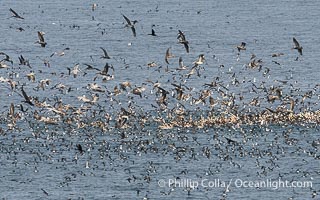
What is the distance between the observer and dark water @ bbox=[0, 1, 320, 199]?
163 ft

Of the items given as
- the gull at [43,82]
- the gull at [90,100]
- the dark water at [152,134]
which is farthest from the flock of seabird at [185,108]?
the gull at [43,82]

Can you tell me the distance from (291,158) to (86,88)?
24532 millimetres

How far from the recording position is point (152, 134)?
5850 centimetres

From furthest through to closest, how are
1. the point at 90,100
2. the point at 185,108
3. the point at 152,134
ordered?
the point at 90,100
the point at 185,108
the point at 152,134

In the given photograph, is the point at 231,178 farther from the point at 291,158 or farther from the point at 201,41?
the point at 201,41

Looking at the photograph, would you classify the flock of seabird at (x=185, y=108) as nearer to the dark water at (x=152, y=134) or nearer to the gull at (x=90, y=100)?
the gull at (x=90, y=100)

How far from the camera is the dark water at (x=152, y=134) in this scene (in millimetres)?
49562

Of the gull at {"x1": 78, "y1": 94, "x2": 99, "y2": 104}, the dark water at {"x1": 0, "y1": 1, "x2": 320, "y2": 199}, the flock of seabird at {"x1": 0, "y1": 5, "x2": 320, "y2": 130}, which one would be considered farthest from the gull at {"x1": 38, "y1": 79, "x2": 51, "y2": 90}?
the gull at {"x1": 78, "y1": 94, "x2": 99, "y2": 104}

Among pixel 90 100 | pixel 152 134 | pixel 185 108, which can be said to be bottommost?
pixel 152 134

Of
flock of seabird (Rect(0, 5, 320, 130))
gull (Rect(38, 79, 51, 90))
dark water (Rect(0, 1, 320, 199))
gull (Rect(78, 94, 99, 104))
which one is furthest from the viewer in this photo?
gull (Rect(38, 79, 51, 90))

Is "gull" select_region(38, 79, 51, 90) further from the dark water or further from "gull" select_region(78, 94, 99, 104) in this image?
"gull" select_region(78, 94, 99, 104)

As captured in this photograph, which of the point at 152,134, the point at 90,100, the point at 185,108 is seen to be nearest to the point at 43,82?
the point at 90,100

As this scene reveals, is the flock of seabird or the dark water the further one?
the flock of seabird

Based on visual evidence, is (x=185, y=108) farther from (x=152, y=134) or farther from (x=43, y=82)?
(x=43, y=82)
